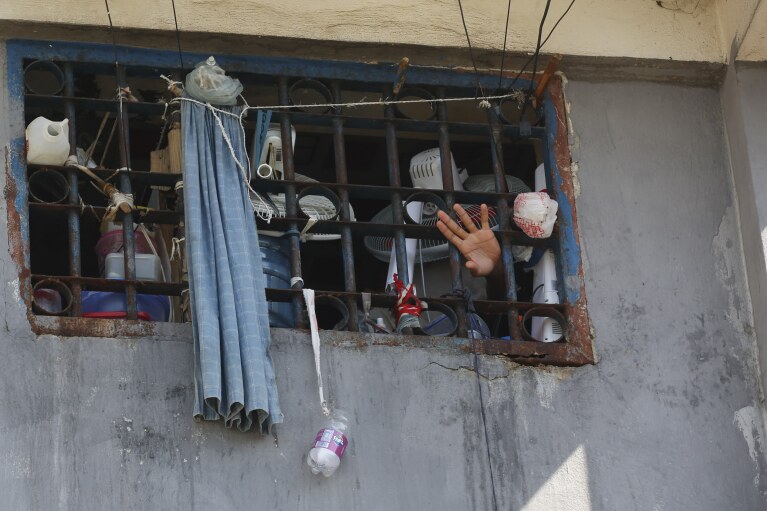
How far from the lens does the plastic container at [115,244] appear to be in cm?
621

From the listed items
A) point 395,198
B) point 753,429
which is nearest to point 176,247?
point 395,198

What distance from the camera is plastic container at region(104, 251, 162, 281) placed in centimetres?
610

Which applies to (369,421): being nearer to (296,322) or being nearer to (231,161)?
(296,322)

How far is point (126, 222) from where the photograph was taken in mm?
5957

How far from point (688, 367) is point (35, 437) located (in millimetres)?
2677

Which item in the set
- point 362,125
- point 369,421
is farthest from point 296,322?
point 362,125

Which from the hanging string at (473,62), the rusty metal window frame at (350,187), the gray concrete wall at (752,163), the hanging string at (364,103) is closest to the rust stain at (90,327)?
the rusty metal window frame at (350,187)

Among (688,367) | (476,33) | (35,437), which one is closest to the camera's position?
(35,437)

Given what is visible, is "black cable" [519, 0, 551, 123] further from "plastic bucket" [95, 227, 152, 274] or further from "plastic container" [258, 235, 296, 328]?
"plastic bucket" [95, 227, 152, 274]

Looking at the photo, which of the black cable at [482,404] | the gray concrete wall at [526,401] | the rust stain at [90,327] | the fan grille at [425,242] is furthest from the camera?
the fan grille at [425,242]

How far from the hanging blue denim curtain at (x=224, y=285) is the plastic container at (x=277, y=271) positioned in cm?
30

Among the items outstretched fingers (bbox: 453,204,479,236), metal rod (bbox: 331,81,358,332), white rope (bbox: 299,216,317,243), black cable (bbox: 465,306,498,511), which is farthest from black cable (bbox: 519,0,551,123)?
white rope (bbox: 299,216,317,243)

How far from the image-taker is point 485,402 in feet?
19.3

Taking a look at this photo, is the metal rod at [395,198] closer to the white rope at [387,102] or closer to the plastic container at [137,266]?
the white rope at [387,102]
